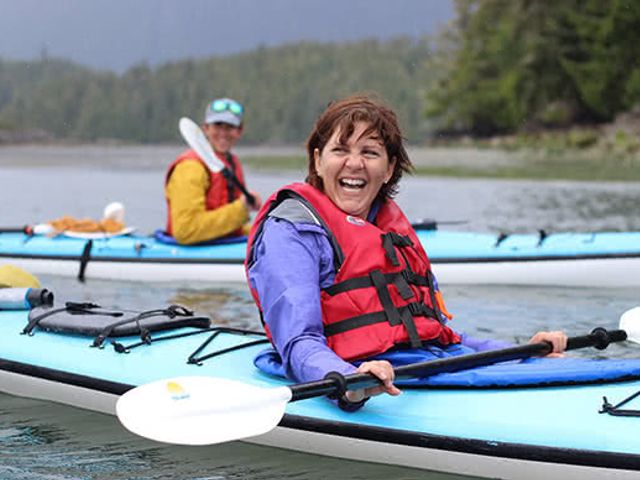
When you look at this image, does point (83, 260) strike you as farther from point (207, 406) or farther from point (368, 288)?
point (207, 406)

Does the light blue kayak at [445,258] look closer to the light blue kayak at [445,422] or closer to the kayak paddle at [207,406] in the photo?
the light blue kayak at [445,422]

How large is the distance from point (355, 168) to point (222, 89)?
4154 inches

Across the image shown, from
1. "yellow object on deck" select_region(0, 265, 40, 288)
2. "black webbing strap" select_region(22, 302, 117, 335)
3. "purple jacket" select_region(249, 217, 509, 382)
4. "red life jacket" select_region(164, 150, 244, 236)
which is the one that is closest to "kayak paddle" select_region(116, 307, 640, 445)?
"purple jacket" select_region(249, 217, 509, 382)

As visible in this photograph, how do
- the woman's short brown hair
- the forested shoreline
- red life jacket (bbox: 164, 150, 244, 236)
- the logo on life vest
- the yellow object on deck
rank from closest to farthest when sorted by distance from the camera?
the woman's short brown hair < the logo on life vest < the yellow object on deck < red life jacket (bbox: 164, 150, 244, 236) < the forested shoreline

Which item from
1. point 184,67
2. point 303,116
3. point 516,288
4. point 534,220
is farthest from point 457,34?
point 516,288

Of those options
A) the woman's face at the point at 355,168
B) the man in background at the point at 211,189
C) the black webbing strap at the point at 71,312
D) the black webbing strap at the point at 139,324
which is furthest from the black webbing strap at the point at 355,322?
the man in background at the point at 211,189

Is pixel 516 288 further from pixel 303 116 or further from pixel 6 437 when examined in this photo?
pixel 303 116

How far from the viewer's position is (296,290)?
12.5ft

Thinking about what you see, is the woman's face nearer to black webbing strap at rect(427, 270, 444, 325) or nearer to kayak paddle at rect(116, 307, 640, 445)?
black webbing strap at rect(427, 270, 444, 325)

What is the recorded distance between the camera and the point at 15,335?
201 inches

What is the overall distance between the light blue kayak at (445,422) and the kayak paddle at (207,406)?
259 millimetres

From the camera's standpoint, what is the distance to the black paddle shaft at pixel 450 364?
3.55 meters

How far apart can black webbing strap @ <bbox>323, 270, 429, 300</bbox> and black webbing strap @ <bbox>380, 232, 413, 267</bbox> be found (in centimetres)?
5

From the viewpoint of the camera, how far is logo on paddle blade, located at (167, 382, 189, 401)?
3.40m
